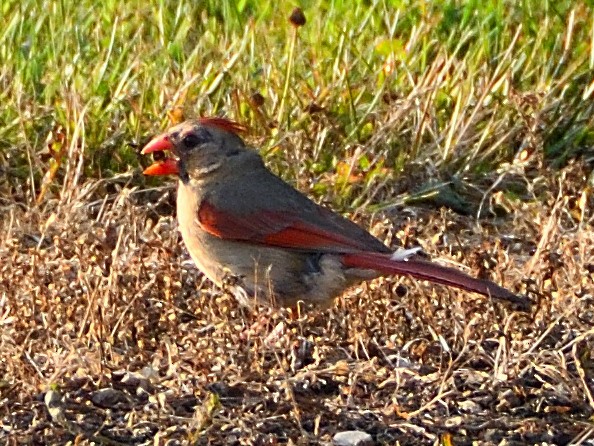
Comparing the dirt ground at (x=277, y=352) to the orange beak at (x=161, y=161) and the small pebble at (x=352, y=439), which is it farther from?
the orange beak at (x=161, y=161)

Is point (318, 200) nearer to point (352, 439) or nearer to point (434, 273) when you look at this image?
point (434, 273)

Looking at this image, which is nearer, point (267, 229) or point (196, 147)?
point (267, 229)

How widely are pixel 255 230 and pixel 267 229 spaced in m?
0.04

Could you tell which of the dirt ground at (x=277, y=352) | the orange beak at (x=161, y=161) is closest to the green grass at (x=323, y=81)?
the orange beak at (x=161, y=161)

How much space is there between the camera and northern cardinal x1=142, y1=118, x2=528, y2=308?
4.64 metres

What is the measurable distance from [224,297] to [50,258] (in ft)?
2.19

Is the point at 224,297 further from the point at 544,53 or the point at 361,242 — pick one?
the point at 544,53

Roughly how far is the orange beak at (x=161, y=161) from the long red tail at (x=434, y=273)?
2.63ft

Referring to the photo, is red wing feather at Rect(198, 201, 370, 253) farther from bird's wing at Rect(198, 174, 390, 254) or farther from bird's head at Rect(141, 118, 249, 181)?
bird's head at Rect(141, 118, 249, 181)

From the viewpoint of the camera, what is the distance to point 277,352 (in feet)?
13.9

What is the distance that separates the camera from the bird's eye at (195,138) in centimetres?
506

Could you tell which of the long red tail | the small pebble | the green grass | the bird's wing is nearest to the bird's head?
the bird's wing

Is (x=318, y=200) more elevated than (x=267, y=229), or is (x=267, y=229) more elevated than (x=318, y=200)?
(x=267, y=229)

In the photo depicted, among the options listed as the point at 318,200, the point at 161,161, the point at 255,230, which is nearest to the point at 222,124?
the point at 161,161
